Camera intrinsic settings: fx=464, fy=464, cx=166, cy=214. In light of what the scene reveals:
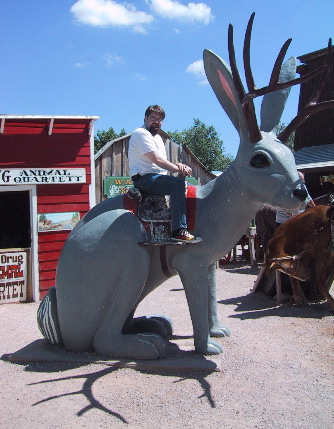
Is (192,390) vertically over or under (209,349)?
under

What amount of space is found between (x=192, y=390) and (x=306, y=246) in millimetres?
3216

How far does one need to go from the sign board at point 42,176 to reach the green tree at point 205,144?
27.7m

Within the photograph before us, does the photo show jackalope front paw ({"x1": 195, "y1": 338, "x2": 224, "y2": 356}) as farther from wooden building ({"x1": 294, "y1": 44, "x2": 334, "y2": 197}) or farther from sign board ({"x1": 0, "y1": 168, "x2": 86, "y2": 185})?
wooden building ({"x1": 294, "y1": 44, "x2": 334, "y2": 197})

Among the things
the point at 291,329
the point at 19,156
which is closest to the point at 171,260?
the point at 291,329

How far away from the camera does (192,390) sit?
10.9 feet

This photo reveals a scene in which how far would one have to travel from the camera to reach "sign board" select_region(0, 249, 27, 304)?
292 inches

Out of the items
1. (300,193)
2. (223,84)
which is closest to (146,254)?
(300,193)

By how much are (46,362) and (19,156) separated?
176 inches

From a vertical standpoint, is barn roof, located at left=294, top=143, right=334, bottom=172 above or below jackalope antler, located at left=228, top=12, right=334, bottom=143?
above

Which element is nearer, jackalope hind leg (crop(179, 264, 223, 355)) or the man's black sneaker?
the man's black sneaker

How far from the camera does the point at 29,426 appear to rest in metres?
2.82

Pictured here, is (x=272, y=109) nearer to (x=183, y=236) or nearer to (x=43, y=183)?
(x=183, y=236)

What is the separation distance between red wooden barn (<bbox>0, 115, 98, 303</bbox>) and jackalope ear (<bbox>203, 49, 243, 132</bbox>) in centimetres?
443

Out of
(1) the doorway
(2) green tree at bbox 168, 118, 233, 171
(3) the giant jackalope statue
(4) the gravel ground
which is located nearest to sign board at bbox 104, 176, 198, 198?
(1) the doorway
